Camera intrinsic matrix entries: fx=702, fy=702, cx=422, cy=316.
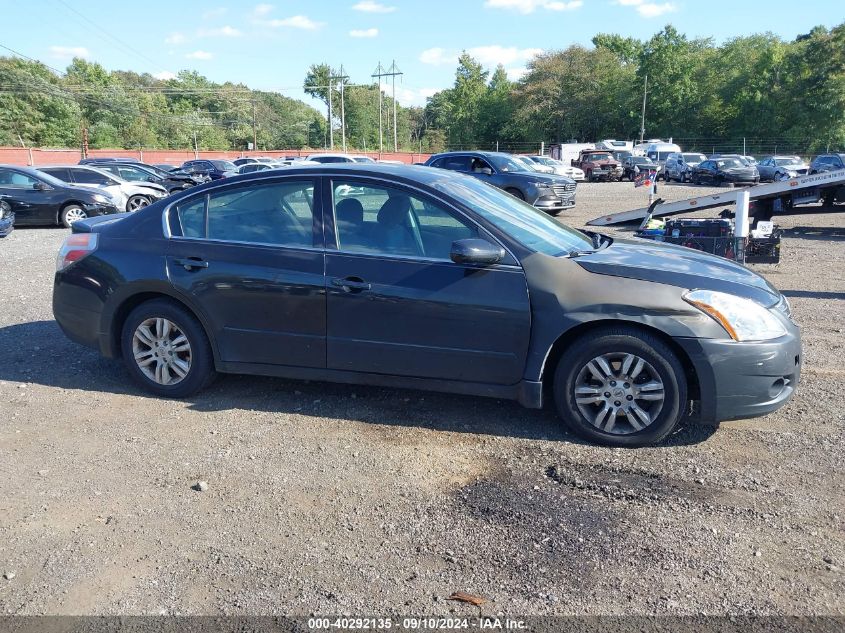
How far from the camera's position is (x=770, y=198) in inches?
472

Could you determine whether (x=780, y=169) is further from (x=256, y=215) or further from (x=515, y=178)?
(x=256, y=215)

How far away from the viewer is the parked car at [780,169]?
33625mm

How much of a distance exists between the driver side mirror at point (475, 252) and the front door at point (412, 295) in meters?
0.06

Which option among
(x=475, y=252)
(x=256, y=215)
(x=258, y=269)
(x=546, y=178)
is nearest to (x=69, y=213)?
(x=546, y=178)

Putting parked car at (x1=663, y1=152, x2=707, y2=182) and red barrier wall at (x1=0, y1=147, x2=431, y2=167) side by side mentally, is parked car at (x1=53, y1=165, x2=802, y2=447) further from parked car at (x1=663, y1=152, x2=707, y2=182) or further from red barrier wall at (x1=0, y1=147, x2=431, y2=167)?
red barrier wall at (x1=0, y1=147, x2=431, y2=167)

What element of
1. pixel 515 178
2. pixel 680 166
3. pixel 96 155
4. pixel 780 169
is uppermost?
pixel 96 155

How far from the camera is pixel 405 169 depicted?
205 inches

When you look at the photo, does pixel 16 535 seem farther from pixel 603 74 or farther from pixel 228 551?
pixel 603 74

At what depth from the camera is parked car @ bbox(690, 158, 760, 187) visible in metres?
33.4

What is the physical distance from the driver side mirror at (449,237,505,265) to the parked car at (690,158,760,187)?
32.7 meters

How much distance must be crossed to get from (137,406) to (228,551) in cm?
218

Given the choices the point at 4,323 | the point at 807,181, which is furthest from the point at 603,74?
the point at 4,323

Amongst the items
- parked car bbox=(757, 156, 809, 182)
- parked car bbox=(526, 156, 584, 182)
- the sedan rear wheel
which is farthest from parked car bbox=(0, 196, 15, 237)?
parked car bbox=(757, 156, 809, 182)

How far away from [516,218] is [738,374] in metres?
1.76
